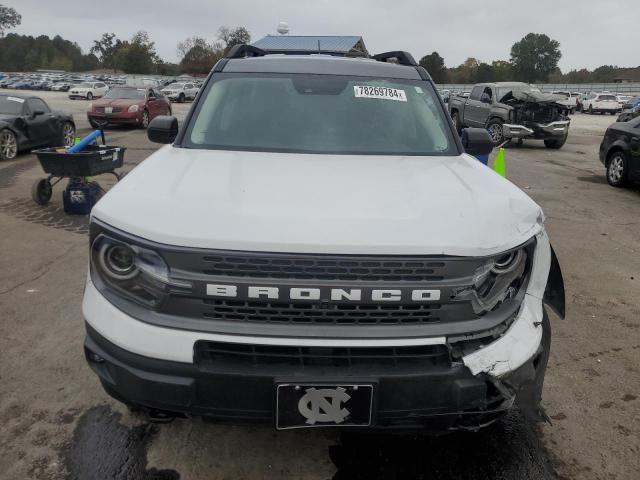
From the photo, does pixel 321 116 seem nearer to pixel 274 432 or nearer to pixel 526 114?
pixel 274 432

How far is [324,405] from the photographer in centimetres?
198

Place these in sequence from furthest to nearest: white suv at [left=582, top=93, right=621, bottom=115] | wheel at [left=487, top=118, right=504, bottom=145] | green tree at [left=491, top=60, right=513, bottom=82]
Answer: green tree at [left=491, top=60, right=513, bottom=82]
white suv at [left=582, top=93, right=621, bottom=115]
wheel at [left=487, top=118, right=504, bottom=145]

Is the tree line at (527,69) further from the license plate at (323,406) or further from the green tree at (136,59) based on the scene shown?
the license plate at (323,406)

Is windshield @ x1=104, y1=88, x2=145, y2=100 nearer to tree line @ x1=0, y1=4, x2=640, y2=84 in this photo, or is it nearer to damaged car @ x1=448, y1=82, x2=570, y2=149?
damaged car @ x1=448, y1=82, x2=570, y2=149

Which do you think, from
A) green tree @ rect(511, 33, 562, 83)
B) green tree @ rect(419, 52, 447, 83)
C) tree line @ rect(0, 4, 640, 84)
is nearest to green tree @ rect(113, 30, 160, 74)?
tree line @ rect(0, 4, 640, 84)

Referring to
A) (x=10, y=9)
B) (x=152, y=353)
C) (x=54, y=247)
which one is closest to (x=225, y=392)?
(x=152, y=353)

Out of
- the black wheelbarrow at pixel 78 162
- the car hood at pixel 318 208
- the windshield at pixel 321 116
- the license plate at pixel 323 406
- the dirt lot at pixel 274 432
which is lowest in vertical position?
the dirt lot at pixel 274 432

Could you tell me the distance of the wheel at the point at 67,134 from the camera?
1327 cm

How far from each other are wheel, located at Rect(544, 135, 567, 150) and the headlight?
55.9ft

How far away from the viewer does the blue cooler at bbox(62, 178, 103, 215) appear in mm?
7180

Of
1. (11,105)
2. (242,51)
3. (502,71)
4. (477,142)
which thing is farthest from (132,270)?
(502,71)

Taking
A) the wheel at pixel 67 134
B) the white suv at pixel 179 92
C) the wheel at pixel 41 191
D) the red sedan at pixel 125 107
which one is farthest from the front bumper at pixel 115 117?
the white suv at pixel 179 92

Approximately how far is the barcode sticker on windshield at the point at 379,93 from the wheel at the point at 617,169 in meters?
8.17

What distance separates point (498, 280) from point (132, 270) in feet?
4.72
